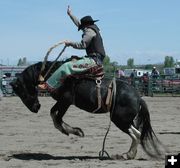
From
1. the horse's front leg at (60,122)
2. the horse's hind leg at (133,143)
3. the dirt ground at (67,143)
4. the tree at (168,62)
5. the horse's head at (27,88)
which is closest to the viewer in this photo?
the dirt ground at (67,143)

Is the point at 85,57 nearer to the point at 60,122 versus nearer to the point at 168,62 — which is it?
the point at 60,122

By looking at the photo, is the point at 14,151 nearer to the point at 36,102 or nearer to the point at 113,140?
the point at 36,102

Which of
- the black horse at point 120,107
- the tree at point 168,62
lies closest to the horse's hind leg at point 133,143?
the black horse at point 120,107

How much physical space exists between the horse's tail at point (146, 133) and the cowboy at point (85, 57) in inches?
41.8

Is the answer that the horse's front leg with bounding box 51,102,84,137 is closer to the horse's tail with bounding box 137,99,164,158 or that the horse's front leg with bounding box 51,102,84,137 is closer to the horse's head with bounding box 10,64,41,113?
the horse's head with bounding box 10,64,41,113

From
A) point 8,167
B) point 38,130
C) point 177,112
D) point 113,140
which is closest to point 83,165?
point 8,167

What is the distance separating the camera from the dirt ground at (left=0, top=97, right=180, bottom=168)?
25.3ft

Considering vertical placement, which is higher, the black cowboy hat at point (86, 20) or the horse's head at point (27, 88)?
the black cowboy hat at point (86, 20)

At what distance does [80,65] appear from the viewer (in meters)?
8.33

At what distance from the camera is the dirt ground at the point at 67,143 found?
773cm

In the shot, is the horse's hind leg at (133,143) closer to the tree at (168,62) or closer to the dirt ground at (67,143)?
the dirt ground at (67,143)

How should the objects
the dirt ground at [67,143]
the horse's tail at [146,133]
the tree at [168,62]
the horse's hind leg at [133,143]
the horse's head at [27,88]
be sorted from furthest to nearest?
1. the tree at [168,62]
2. the horse's head at [27,88]
3. the horse's tail at [146,133]
4. the horse's hind leg at [133,143]
5. the dirt ground at [67,143]

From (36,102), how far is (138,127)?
1.78 metres

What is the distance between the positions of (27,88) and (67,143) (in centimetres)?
186
